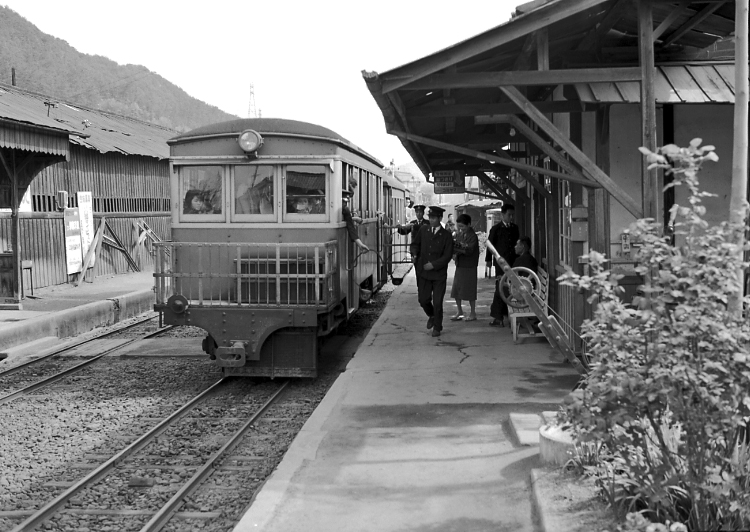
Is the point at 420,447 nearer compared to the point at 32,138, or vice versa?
the point at 420,447

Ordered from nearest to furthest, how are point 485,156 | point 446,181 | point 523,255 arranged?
point 485,156 < point 523,255 < point 446,181

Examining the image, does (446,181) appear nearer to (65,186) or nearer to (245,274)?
(65,186)

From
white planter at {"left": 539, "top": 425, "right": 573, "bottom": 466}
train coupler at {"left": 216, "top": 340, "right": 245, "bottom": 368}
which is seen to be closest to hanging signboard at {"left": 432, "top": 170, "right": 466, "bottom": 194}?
train coupler at {"left": 216, "top": 340, "right": 245, "bottom": 368}

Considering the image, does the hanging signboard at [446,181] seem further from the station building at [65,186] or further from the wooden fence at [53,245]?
the wooden fence at [53,245]

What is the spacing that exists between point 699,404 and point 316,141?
6.45 metres

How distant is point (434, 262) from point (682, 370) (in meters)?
7.58

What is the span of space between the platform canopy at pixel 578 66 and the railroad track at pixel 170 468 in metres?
3.28

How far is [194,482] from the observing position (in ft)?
19.7

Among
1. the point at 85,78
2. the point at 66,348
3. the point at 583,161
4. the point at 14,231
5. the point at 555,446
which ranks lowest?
the point at 66,348

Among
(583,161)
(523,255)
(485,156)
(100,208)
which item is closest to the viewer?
(583,161)

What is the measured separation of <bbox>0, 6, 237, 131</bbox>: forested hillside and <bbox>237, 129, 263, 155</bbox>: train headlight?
2612 inches

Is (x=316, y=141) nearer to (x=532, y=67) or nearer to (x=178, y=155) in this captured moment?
(x=178, y=155)

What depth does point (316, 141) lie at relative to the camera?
9.36 meters

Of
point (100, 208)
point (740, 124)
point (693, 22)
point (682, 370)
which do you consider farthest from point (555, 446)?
point (100, 208)
